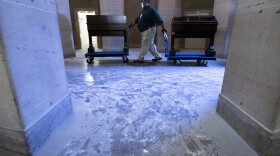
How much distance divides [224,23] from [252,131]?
5284mm

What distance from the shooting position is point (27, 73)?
115 cm

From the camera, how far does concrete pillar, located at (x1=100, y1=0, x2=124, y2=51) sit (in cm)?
636

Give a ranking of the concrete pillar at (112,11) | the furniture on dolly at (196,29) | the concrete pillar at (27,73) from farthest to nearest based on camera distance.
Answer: the concrete pillar at (112,11)
the furniture on dolly at (196,29)
the concrete pillar at (27,73)

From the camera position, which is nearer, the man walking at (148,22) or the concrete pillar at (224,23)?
the man walking at (148,22)

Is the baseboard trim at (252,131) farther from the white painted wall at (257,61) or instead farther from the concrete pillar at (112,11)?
the concrete pillar at (112,11)

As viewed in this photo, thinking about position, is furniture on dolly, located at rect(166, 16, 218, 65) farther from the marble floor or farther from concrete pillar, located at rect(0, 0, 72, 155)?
concrete pillar, located at rect(0, 0, 72, 155)

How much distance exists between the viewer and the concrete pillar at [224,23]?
17.7ft

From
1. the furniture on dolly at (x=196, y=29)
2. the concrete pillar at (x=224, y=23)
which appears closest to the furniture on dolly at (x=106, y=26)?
the furniture on dolly at (x=196, y=29)

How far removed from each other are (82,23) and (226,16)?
11651 mm

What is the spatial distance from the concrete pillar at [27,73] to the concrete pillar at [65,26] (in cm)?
432

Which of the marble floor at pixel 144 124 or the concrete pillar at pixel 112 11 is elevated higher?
the concrete pillar at pixel 112 11

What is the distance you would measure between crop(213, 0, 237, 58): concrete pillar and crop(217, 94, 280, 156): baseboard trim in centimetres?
470

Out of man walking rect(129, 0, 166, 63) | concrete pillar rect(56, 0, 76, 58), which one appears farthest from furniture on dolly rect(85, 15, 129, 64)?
concrete pillar rect(56, 0, 76, 58)

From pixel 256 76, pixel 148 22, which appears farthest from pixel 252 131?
pixel 148 22
